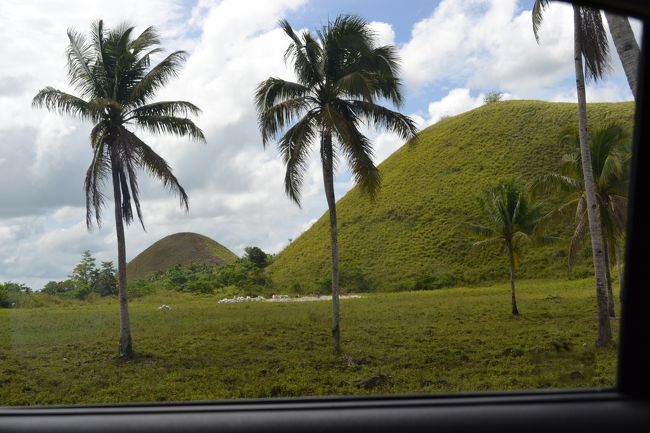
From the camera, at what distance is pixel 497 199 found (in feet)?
69.3

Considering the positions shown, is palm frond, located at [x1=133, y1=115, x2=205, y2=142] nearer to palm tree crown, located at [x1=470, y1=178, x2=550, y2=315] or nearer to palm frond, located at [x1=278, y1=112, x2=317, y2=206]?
palm frond, located at [x1=278, y1=112, x2=317, y2=206]

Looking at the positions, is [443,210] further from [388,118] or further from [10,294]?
[10,294]

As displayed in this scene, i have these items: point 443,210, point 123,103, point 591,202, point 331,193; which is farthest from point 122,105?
point 443,210

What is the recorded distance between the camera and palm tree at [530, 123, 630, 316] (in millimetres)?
15125

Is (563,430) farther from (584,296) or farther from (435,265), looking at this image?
(435,265)

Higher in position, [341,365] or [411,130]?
[411,130]

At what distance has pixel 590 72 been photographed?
33.9 ft

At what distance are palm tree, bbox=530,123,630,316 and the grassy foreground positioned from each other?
232 centimetres

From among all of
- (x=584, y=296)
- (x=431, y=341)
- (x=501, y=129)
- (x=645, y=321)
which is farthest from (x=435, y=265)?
(x=645, y=321)

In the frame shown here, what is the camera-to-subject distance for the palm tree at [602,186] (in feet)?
49.6

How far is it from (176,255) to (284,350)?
9348 mm

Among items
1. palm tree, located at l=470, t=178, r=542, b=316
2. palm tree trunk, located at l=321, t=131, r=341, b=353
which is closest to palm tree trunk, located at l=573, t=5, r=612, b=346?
palm tree trunk, located at l=321, t=131, r=341, b=353

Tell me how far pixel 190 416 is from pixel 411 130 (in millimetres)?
12502

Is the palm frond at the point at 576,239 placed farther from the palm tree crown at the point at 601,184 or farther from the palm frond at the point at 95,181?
the palm frond at the point at 95,181
